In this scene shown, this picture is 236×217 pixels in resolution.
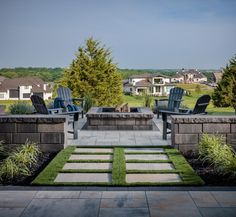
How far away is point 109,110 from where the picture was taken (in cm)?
904

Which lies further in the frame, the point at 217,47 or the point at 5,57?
the point at 5,57

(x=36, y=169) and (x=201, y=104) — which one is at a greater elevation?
(x=201, y=104)

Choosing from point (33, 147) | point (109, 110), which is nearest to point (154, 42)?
point (109, 110)

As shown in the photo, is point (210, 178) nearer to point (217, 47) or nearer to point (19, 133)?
point (19, 133)

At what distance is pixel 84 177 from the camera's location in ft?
14.0

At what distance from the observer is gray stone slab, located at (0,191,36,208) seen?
333cm

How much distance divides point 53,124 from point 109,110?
3.47m

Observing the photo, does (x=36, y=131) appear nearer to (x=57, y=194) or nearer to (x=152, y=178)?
(x=57, y=194)

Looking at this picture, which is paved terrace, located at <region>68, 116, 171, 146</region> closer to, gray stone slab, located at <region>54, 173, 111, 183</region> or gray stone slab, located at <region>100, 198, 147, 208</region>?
gray stone slab, located at <region>54, 173, 111, 183</region>

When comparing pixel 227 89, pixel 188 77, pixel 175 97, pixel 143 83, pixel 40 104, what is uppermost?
pixel 188 77

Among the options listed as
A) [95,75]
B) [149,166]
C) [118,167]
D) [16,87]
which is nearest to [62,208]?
[118,167]

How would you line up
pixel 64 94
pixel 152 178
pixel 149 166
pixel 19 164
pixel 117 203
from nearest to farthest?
pixel 117 203 < pixel 152 178 < pixel 19 164 < pixel 149 166 < pixel 64 94

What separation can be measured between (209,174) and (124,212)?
1.70m

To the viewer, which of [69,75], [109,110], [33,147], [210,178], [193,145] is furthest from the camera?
[69,75]
